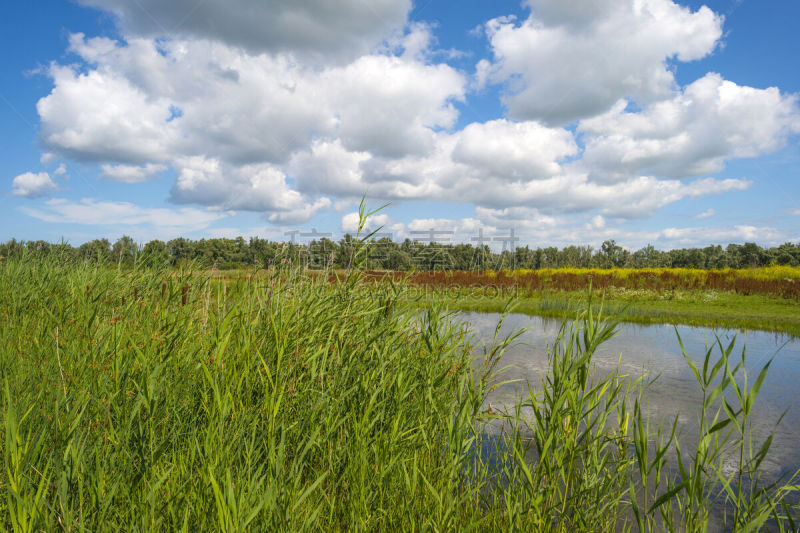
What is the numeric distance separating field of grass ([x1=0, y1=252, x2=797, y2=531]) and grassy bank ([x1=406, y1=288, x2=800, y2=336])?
696 centimetres

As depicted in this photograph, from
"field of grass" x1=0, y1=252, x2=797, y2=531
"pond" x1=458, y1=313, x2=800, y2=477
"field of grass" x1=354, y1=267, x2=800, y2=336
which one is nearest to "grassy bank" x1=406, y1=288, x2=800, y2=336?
"field of grass" x1=354, y1=267, x2=800, y2=336

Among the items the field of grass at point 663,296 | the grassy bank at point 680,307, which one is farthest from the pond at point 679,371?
the field of grass at point 663,296

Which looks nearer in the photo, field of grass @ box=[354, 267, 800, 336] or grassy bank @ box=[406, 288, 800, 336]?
grassy bank @ box=[406, 288, 800, 336]

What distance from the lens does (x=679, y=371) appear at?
276 inches

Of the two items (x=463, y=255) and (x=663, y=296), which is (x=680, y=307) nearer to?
(x=663, y=296)

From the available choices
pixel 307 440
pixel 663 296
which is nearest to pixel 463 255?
pixel 663 296

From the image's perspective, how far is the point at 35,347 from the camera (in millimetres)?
3844

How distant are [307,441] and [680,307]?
16.1 metres

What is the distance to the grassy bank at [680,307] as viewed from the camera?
11.9m

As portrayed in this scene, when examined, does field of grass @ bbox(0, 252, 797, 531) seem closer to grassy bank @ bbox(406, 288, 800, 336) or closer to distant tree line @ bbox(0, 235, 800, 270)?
distant tree line @ bbox(0, 235, 800, 270)

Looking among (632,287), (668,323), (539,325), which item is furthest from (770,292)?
(539,325)

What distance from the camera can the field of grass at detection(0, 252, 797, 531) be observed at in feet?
5.94

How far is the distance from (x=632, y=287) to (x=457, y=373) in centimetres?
1806

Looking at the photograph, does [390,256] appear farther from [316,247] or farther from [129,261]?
Result: [129,261]
